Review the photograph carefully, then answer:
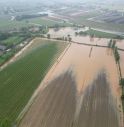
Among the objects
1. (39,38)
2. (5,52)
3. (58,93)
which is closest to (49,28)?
(39,38)

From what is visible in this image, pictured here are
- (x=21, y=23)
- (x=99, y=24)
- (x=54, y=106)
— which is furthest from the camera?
(x=21, y=23)

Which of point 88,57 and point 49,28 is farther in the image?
point 49,28

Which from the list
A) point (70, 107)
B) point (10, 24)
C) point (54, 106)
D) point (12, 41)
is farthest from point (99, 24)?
point (54, 106)

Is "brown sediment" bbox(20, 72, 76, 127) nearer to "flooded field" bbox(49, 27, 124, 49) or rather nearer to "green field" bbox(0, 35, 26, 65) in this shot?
"green field" bbox(0, 35, 26, 65)

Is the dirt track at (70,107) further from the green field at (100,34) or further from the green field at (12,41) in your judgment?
the green field at (100,34)

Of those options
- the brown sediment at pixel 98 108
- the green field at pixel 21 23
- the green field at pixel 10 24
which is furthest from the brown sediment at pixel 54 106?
the green field at pixel 21 23

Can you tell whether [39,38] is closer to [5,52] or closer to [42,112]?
[5,52]

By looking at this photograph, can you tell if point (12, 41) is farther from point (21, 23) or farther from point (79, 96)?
point (79, 96)
